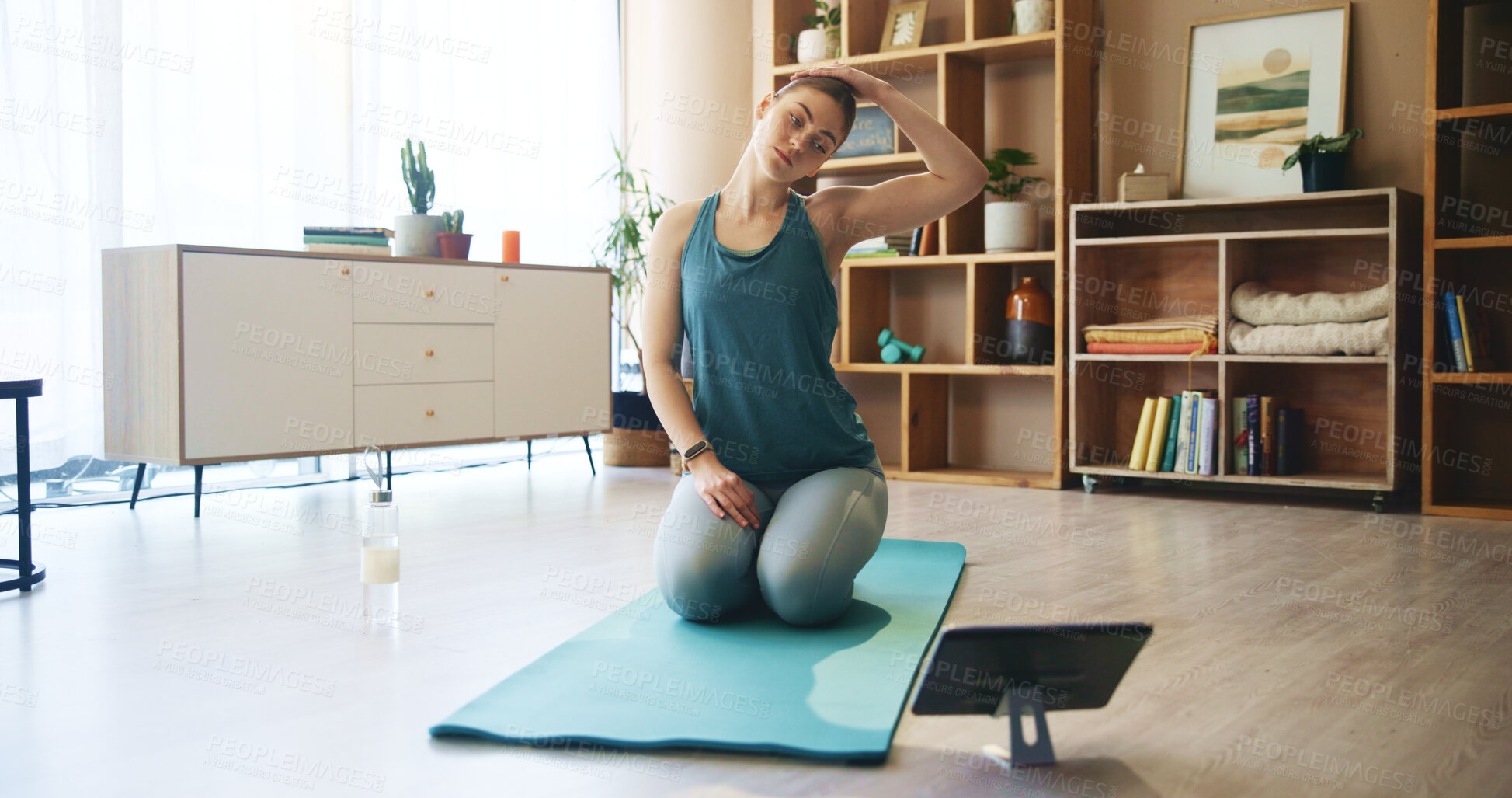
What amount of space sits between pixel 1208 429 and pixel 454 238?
2552 millimetres

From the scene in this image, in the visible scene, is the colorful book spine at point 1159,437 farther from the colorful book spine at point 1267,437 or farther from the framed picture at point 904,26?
the framed picture at point 904,26

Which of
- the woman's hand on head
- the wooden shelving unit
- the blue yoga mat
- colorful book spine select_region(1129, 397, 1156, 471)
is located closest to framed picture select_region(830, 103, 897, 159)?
the wooden shelving unit

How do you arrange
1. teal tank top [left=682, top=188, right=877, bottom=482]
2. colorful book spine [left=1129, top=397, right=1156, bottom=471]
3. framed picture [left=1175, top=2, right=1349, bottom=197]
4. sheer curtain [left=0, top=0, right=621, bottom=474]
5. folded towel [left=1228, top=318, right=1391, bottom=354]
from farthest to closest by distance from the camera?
colorful book spine [left=1129, top=397, right=1156, bottom=471]
framed picture [left=1175, top=2, right=1349, bottom=197]
folded towel [left=1228, top=318, right=1391, bottom=354]
sheer curtain [left=0, top=0, right=621, bottom=474]
teal tank top [left=682, top=188, right=877, bottom=482]

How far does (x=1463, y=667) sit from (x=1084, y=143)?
8.76 ft

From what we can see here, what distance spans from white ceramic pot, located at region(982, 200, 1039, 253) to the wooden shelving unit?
0.16ft

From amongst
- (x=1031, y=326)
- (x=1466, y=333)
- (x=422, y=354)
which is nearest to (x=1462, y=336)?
(x=1466, y=333)

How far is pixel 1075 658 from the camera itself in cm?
145

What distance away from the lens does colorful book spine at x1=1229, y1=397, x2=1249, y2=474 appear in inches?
149

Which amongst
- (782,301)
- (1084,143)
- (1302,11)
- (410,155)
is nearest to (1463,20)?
(1302,11)

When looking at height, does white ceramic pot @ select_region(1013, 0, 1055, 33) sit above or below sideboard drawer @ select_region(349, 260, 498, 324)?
above

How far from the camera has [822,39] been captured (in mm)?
4547

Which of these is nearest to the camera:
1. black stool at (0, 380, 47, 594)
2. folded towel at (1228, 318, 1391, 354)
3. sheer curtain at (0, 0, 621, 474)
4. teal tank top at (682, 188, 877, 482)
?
teal tank top at (682, 188, 877, 482)

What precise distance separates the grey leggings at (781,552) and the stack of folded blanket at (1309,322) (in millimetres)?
2105

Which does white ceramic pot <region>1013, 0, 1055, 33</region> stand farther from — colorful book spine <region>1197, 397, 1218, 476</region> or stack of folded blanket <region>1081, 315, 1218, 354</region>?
colorful book spine <region>1197, 397, 1218, 476</region>
